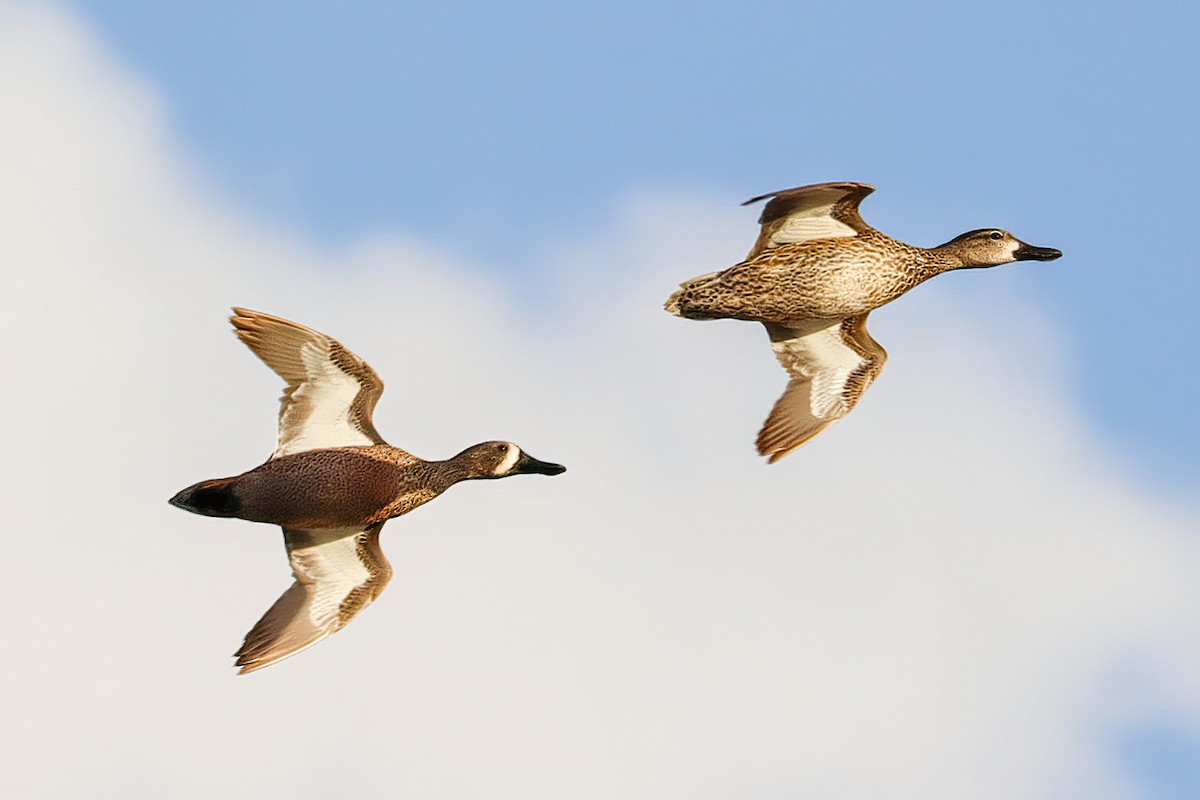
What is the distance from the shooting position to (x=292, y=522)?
16.3 metres

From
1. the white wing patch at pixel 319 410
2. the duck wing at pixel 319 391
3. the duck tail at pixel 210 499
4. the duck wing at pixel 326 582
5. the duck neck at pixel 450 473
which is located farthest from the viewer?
the duck neck at pixel 450 473

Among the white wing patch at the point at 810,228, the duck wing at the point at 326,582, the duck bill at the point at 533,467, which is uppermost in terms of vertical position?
the white wing patch at the point at 810,228

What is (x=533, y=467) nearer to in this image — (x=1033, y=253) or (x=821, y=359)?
(x=821, y=359)

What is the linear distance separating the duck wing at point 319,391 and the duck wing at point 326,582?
2.33 feet

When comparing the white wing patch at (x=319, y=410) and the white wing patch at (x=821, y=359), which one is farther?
the white wing patch at (x=821, y=359)

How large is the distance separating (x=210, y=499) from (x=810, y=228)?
15.9ft

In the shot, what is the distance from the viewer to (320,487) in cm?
1619

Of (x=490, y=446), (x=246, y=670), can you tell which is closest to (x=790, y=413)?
(x=490, y=446)

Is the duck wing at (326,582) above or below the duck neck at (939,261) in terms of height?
below

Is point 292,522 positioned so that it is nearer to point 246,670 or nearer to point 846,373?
point 246,670

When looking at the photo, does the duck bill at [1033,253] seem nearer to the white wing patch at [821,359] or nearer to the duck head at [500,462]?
the white wing patch at [821,359]

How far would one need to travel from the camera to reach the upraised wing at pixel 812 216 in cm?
1689

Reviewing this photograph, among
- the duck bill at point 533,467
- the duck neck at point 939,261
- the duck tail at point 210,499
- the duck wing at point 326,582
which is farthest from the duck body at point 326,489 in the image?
the duck neck at point 939,261

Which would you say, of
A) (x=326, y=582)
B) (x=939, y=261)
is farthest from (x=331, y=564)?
(x=939, y=261)
